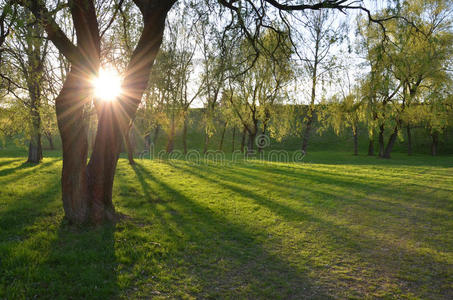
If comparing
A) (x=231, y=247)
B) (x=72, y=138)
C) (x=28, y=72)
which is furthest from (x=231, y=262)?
(x=28, y=72)

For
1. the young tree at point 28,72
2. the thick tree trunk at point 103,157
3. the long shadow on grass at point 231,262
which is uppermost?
the young tree at point 28,72

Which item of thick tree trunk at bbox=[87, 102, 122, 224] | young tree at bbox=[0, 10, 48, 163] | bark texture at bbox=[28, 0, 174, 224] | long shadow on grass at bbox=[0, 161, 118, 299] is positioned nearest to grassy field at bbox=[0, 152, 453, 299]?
Result: long shadow on grass at bbox=[0, 161, 118, 299]

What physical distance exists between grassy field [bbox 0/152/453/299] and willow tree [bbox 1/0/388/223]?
878mm

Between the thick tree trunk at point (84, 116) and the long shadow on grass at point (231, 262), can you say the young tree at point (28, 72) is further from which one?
the long shadow on grass at point (231, 262)

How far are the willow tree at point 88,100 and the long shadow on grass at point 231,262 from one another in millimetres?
2252

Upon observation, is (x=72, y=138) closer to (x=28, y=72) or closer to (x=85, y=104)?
(x=85, y=104)

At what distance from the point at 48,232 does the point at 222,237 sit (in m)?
4.55

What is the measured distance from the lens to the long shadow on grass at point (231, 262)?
4852mm

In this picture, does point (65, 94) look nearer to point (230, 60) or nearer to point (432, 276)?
point (230, 60)

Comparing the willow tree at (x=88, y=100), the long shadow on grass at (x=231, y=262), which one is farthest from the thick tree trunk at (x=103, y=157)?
the long shadow on grass at (x=231, y=262)

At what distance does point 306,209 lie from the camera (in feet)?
33.8

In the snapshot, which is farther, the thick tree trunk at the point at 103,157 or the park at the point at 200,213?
the thick tree trunk at the point at 103,157

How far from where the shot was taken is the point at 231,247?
22.2ft

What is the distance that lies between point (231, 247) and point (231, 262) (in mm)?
787
